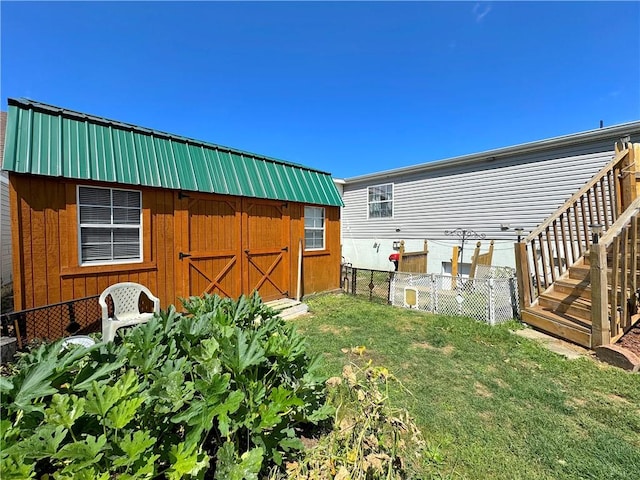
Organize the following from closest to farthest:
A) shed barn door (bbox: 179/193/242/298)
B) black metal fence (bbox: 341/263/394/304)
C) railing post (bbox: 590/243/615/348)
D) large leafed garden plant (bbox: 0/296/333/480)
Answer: large leafed garden plant (bbox: 0/296/333/480), railing post (bbox: 590/243/615/348), shed barn door (bbox: 179/193/242/298), black metal fence (bbox: 341/263/394/304)

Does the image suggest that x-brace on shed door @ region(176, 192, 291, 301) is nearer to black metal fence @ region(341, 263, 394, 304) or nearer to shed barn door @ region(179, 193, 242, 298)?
shed barn door @ region(179, 193, 242, 298)

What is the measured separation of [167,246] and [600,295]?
676 cm

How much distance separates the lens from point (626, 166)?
201 inches

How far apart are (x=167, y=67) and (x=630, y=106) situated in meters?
13.0

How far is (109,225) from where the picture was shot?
455 cm

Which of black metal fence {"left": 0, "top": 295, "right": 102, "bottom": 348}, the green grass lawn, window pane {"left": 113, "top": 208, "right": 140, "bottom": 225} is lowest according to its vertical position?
the green grass lawn

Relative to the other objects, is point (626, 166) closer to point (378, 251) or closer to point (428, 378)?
point (428, 378)

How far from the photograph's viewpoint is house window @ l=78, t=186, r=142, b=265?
14.3ft

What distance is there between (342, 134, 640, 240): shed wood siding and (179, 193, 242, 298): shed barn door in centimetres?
823

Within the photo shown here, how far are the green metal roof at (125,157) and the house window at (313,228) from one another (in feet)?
2.89

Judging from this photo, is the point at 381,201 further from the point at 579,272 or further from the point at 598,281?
the point at 598,281

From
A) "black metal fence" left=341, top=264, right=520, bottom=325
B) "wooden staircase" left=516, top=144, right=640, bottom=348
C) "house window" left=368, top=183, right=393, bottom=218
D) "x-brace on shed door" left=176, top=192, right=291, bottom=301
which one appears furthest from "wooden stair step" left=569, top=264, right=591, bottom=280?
"house window" left=368, top=183, right=393, bottom=218

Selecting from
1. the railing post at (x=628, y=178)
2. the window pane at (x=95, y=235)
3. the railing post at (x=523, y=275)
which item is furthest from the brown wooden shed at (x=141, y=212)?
the railing post at (x=628, y=178)

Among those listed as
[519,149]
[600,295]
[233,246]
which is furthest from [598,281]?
[519,149]
